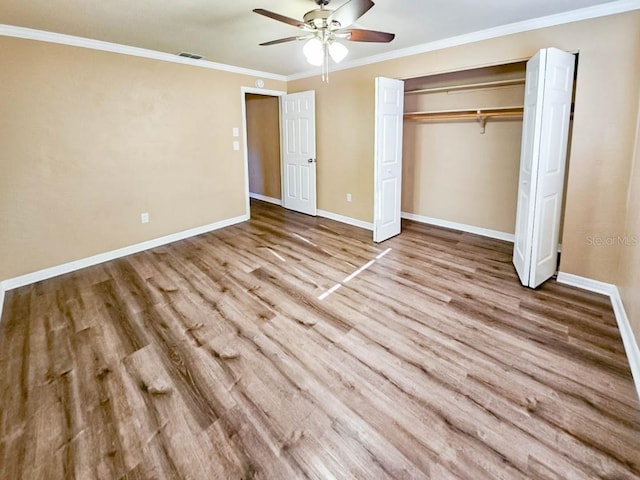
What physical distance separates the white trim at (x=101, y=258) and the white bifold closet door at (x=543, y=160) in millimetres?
4077

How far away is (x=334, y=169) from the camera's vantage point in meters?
5.31

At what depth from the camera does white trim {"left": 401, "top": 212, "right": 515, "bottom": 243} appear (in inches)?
173

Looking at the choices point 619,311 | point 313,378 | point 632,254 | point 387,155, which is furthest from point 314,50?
point 619,311

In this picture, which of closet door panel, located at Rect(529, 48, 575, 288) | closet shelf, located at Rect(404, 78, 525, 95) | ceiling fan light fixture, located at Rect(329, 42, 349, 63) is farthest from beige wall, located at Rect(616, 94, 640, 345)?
ceiling fan light fixture, located at Rect(329, 42, 349, 63)

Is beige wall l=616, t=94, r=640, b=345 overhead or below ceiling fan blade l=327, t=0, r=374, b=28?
below

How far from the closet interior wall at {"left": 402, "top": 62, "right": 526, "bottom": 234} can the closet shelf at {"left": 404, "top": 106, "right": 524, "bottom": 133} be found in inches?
0.5

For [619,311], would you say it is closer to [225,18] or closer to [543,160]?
[543,160]

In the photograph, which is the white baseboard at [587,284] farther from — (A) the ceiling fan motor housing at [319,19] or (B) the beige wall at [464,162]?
(A) the ceiling fan motor housing at [319,19]

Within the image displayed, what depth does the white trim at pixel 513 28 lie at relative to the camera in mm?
2656

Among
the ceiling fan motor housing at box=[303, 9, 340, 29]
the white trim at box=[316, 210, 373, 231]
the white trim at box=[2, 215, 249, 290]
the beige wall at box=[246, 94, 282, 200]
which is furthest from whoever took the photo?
the beige wall at box=[246, 94, 282, 200]

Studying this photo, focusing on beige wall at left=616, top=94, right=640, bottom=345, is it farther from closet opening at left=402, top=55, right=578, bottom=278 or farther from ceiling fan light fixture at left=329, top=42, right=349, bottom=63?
ceiling fan light fixture at left=329, top=42, right=349, bottom=63

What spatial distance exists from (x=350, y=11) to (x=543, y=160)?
202cm

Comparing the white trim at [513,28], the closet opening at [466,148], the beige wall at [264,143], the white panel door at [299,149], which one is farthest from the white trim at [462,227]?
the beige wall at [264,143]

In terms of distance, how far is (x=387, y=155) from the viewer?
4.20m
